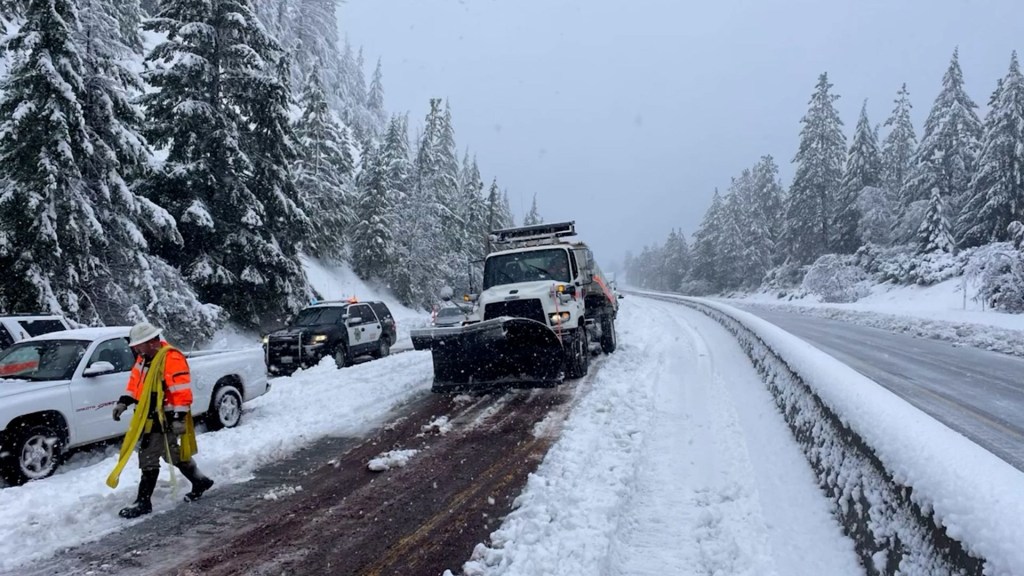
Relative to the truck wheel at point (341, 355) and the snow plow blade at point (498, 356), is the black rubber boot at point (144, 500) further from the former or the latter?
the truck wheel at point (341, 355)

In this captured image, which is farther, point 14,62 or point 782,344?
point 14,62

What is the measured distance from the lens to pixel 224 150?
18.0 m

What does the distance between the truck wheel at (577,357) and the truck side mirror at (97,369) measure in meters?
7.25

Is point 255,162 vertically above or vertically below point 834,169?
below

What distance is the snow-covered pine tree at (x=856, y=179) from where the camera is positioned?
48031mm

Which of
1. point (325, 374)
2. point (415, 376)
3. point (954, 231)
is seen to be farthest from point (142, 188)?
point (954, 231)

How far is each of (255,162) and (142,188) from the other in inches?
135

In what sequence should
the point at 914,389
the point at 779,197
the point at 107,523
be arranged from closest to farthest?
the point at 107,523 < the point at 914,389 < the point at 779,197

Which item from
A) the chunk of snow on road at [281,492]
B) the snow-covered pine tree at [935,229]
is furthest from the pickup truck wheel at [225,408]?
the snow-covered pine tree at [935,229]

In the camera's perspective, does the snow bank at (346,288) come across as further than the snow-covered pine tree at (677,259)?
No

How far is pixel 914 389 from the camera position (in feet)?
34.7

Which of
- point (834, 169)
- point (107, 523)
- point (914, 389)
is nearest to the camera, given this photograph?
point (107, 523)

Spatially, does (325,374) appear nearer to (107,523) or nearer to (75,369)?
(75,369)

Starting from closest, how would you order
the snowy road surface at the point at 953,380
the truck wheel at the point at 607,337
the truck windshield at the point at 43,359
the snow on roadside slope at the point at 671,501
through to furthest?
the snow on roadside slope at the point at 671,501, the truck windshield at the point at 43,359, the snowy road surface at the point at 953,380, the truck wheel at the point at 607,337
